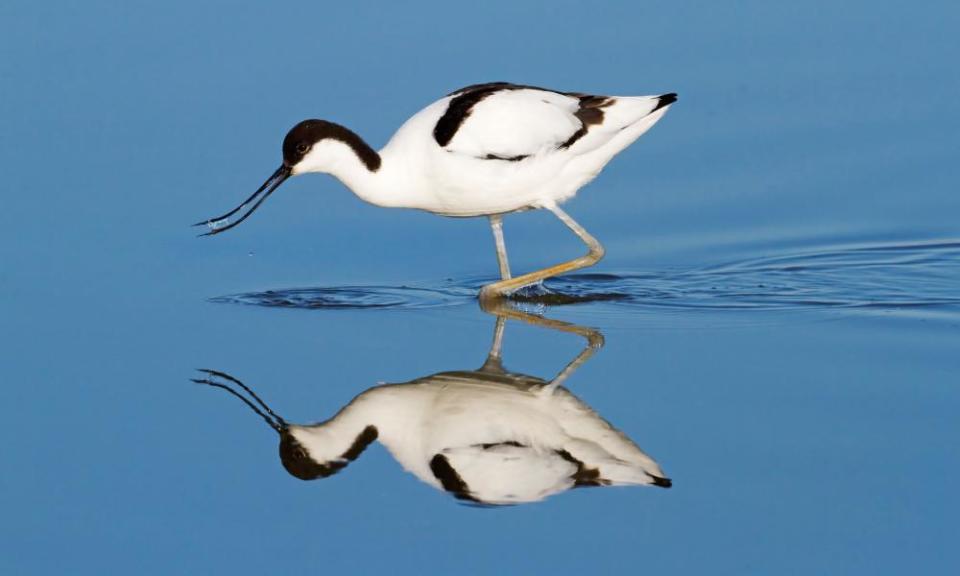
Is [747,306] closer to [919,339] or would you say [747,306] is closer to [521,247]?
[919,339]

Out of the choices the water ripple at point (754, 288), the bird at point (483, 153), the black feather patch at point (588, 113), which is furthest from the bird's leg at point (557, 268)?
the black feather patch at point (588, 113)

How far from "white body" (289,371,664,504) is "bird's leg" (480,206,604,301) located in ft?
4.09

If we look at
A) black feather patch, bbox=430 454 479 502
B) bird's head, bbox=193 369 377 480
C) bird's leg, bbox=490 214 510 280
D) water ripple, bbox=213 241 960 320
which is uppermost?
bird's leg, bbox=490 214 510 280

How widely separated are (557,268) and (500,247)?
33 cm

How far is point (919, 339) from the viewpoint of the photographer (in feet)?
26.1

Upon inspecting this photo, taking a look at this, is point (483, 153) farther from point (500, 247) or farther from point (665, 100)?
point (665, 100)

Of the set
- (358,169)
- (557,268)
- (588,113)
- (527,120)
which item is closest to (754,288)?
(557,268)

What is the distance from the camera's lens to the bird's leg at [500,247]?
9133 mm

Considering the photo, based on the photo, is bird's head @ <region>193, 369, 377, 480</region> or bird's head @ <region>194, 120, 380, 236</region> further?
bird's head @ <region>194, 120, 380, 236</region>

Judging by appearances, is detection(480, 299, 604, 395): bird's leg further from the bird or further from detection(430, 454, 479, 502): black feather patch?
detection(430, 454, 479, 502): black feather patch

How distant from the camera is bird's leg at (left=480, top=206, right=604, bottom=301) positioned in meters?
8.85

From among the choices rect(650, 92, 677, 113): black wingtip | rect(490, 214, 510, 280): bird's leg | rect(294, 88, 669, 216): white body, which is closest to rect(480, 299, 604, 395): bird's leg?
rect(490, 214, 510, 280): bird's leg

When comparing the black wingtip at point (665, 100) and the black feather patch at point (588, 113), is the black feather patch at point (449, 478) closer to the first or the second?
Result: the black feather patch at point (588, 113)

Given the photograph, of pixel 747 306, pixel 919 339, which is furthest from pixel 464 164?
pixel 919 339
